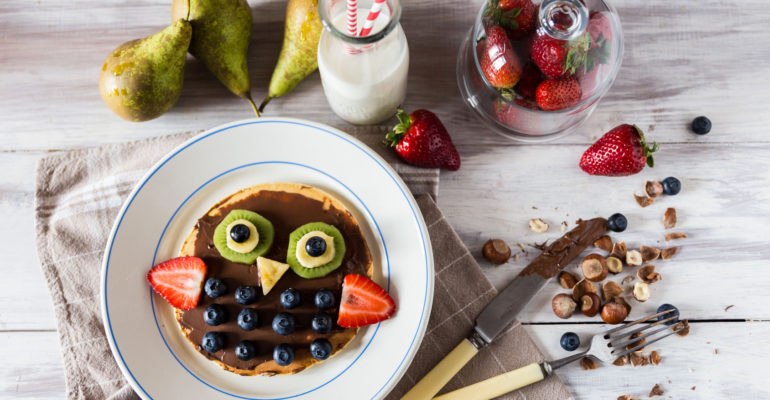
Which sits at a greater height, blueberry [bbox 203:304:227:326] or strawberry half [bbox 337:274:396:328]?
strawberry half [bbox 337:274:396:328]

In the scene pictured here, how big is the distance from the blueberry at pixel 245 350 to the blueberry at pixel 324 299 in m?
0.20

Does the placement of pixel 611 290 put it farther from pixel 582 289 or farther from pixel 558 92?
pixel 558 92

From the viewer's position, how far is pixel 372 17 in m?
1.32

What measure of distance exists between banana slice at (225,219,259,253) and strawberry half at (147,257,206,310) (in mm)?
100

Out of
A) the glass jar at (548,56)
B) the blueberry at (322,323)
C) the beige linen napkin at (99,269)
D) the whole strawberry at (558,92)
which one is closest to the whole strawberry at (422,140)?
the beige linen napkin at (99,269)

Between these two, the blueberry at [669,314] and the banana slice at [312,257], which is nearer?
the banana slice at [312,257]

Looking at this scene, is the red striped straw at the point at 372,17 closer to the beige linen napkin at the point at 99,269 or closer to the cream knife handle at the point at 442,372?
the beige linen napkin at the point at 99,269

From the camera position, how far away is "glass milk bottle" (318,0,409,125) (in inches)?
53.6

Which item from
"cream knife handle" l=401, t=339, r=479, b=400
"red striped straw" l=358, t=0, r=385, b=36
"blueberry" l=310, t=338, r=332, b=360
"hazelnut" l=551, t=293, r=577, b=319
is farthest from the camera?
"hazelnut" l=551, t=293, r=577, b=319

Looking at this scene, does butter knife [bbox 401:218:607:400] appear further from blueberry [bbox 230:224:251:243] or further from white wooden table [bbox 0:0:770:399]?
blueberry [bbox 230:224:251:243]

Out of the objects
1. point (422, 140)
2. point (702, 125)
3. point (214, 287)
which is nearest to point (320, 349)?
point (214, 287)

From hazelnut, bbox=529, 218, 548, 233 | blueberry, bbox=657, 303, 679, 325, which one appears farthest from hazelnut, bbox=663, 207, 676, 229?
hazelnut, bbox=529, 218, 548, 233

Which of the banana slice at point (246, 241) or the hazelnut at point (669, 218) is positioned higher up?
the hazelnut at point (669, 218)

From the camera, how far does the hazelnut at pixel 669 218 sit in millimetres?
1729
